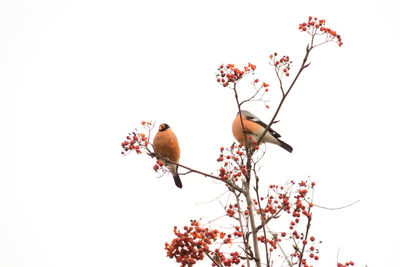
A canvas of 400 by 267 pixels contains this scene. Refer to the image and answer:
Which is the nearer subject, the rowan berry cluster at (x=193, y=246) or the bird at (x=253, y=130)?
the rowan berry cluster at (x=193, y=246)

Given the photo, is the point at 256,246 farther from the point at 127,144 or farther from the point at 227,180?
the point at 127,144

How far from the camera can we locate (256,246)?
3199 millimetres

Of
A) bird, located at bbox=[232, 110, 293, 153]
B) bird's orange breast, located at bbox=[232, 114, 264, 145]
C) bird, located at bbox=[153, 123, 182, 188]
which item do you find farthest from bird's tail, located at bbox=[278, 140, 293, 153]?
bird, located at bbox=[153, 123, 182, 188]

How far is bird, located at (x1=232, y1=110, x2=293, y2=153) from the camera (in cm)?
530

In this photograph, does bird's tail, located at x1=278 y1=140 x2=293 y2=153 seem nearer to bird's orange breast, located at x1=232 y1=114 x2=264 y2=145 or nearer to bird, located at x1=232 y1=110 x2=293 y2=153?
bird, located at x1=232 y1=110 x2=293 y2=153

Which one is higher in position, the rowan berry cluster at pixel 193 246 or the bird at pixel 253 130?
the bird at pixel 253 130

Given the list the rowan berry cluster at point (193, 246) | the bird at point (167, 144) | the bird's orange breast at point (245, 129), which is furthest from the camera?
the bird at point (167, 144)

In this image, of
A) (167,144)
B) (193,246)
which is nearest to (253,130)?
(167,144)

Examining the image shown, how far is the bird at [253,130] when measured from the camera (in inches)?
209

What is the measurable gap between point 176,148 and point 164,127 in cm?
45

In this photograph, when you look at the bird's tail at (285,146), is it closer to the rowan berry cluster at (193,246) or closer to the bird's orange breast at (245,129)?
the bird's orange breast at (245,129)

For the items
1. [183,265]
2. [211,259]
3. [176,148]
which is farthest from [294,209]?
[176,148]

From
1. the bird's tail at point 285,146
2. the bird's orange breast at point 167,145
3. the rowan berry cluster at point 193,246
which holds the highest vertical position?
the bird's tail at point 285,146

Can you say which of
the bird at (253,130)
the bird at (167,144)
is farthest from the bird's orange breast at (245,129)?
the bird at (167,144)
